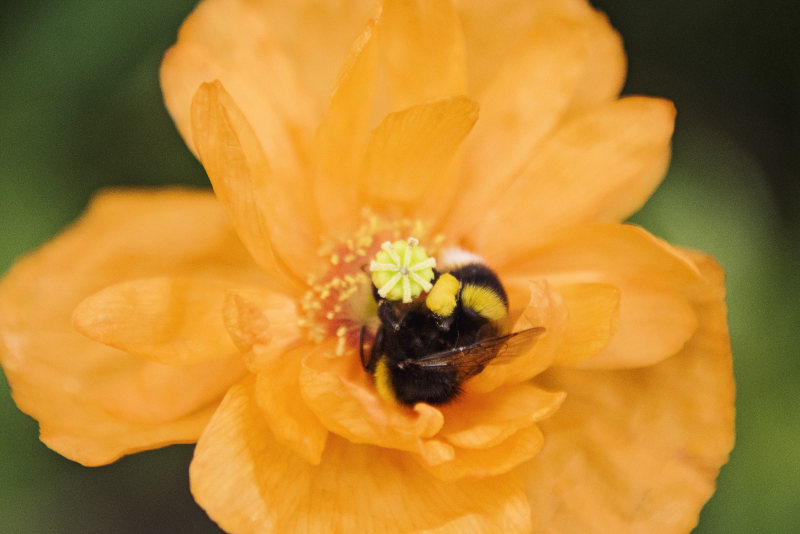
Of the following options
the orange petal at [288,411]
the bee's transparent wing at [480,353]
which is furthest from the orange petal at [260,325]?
the bee's transparent wing at [480,353]

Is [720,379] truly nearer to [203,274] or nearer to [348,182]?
[348,182]

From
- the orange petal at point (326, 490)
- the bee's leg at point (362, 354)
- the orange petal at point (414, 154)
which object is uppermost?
the orange petal at point (414, 154)

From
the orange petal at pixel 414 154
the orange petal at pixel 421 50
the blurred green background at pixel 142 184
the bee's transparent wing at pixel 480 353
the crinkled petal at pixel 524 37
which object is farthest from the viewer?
the blurred green background at pixel 142 184

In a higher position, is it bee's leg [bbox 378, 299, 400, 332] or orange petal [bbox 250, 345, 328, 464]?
bee's leg [bbox 378, 299, 400, 332]

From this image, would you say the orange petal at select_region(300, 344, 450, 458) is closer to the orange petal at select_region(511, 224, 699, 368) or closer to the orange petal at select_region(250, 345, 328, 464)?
the orange petal at select_region(250, 345, 328, 464)

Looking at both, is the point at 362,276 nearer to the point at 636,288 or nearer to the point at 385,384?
the point at 385,384

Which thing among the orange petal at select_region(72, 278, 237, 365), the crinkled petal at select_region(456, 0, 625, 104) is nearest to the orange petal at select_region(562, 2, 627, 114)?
the crinkled petal at select_region(456, 0, 625, 104)

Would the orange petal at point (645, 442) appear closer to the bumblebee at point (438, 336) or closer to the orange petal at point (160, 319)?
the bumblebee at point (438, 336)

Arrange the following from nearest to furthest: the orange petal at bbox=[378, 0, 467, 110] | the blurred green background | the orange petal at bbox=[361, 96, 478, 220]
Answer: the orange petal at bbox=[361, 96, 478, 220], the orange petal at bbox=[378, 0, 467, 110], the blurred green background
